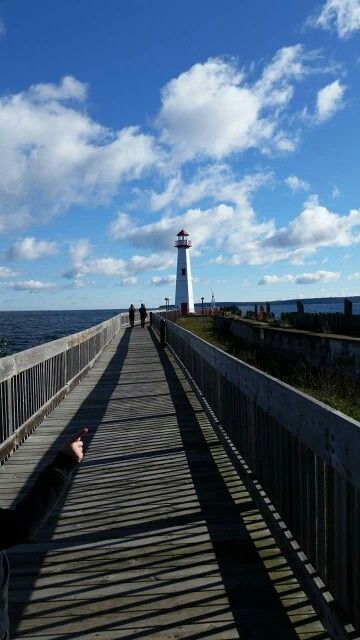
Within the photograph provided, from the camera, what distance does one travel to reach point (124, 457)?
7504 mm

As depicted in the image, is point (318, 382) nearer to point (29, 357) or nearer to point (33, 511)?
point (29, 357)

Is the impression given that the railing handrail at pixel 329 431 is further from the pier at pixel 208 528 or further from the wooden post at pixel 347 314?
the wooden post at pixel 347 314

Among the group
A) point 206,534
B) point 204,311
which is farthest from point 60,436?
point 204,311

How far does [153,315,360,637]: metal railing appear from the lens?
2893 mm

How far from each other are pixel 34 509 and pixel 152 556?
266 cm

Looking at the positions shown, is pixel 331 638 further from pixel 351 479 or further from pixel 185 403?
pixel 185 403

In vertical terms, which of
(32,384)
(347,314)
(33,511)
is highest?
(347,314)

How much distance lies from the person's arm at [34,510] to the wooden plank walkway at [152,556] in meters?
1.69

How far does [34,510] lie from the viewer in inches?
83.9

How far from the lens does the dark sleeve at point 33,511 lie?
83.0 inches

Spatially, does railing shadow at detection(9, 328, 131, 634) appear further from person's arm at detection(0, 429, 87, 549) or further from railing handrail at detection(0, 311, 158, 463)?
person's arm at detection(0, 429, 87, 549)

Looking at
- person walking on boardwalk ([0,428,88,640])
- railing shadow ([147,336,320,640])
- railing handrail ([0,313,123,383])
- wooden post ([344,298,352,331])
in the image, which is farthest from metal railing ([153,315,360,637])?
wooden post ([344,298,352,331])

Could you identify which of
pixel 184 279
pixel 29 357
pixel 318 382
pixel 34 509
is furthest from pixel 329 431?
pixel 184 279

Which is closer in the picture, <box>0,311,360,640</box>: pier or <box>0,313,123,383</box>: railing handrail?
<box>0,311,360,640</box>: pier
